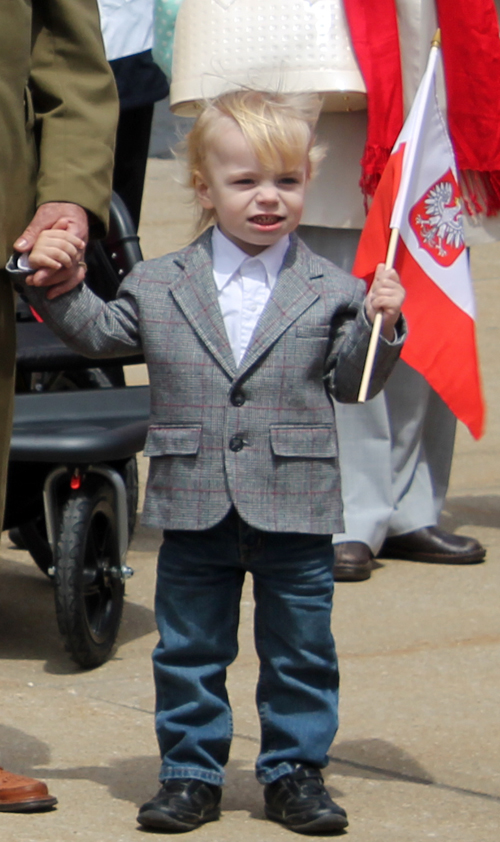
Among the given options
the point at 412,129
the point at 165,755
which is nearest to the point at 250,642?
the point at 165,755

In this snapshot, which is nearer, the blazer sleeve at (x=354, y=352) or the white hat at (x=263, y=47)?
the blazer sleeve at (x=354, y=352)

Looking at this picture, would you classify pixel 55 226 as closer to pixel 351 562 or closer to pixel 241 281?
pixel 241 281

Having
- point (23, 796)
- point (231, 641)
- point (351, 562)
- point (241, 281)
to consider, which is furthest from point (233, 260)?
point (351, 562)

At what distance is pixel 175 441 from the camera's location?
273 cm

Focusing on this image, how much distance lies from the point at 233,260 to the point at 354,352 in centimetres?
32

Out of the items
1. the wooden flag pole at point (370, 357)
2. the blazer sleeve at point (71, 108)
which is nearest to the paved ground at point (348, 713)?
the wooden flag pole at point (370, 357)

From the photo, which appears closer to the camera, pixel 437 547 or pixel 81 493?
pixel 81 493

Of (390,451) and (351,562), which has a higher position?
(390,451)

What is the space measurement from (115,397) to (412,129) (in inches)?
60.1

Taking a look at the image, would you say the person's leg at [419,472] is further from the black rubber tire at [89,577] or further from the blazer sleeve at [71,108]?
the blazer sleeve at [71,108]

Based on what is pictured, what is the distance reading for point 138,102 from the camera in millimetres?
5160

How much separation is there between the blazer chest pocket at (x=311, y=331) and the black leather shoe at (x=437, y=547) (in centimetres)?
209

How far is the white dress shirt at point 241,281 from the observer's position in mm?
2764

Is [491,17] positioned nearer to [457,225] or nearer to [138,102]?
[457,225]
